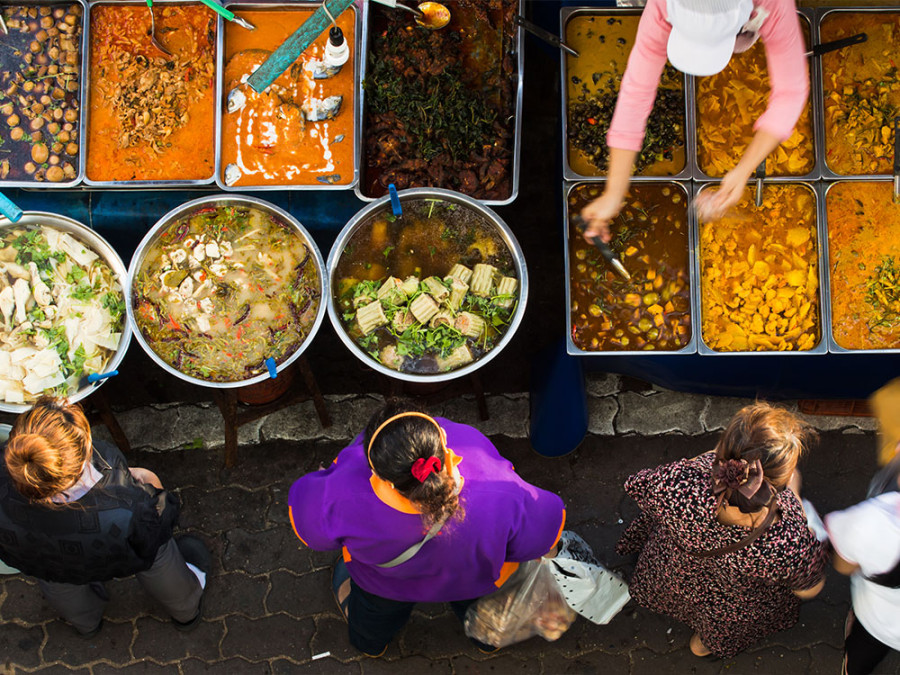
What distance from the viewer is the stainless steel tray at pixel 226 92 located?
2.91 metres

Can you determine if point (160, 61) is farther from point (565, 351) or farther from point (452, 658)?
point (452, 658)

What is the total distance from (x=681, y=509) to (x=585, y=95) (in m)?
1.77

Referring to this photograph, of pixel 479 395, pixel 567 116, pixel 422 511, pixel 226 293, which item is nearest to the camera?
pixel 422 511

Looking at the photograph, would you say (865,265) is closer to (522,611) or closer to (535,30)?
(535,30)

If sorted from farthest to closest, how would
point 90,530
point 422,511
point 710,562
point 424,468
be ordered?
point 710,562
point 90,530
point 422,511
point 424,468

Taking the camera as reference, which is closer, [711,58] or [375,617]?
[711,58]

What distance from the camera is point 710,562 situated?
257 centimetres

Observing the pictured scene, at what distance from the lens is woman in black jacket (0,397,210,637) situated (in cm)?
222

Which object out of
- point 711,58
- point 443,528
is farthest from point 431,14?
point 443,528

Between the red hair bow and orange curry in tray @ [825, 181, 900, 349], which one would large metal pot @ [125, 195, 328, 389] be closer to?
the red hair bow

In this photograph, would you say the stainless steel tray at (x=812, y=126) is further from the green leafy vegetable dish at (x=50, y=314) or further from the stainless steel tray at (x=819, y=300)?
the green leafy vegetable dish at (x=50, y=314)

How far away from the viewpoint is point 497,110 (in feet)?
9.89

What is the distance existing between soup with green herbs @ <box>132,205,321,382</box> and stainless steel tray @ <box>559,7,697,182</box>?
116 cm

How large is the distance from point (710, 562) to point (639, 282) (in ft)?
3.71
